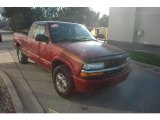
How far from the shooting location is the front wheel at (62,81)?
4340mm

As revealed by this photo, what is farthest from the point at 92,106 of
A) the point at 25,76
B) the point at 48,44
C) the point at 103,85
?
the point at 25,76

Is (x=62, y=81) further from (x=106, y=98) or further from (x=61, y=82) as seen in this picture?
(x=106, y=98)

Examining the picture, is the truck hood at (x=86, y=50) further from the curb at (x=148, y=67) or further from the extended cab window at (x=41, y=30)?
the curb at (x=148, y=67)

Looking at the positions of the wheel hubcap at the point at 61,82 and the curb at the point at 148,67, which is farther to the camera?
the curb at the point at 148,67

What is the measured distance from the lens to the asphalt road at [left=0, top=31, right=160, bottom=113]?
13.5 feet

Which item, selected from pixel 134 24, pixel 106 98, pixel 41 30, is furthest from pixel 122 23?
pixel 106 98

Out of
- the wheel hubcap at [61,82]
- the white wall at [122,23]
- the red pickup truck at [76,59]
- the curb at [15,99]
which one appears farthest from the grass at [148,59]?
the white wall at [122,23]

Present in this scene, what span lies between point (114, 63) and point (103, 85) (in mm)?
568

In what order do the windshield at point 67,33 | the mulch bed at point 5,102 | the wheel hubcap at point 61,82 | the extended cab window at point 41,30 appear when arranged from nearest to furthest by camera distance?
the mulch bed at point 5,102 → the wheel hubcap at point 61,82 → the windshield at point 67,33 → the extended cab window at point 41,30

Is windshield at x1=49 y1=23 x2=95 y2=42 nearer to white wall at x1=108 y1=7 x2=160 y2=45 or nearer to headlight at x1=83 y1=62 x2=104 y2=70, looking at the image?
headlight at x1=83 y1=62 x2=104 y2=70

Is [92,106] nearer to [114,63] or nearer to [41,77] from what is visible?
[114,63]

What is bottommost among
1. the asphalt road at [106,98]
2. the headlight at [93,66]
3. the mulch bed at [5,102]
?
the asphalt road at [106,98]

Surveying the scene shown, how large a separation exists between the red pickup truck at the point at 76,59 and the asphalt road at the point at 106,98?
13.3 inches

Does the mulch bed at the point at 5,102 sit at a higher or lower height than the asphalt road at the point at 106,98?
higher
